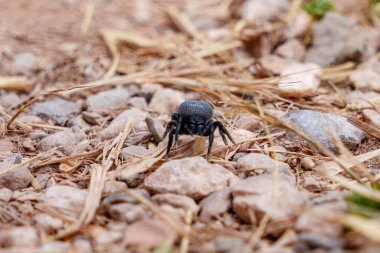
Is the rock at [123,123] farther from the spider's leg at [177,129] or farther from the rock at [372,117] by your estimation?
the rock at [372,117]

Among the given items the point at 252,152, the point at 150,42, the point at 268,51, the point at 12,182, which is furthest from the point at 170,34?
the point at 12,182

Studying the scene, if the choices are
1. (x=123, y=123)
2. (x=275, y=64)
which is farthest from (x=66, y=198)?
(x=275, y=64)

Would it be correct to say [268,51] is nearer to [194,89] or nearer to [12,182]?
[194,89]

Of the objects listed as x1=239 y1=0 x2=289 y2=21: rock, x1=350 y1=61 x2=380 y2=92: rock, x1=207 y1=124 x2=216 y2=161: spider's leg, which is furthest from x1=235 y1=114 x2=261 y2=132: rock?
x1=239 y1=0 x2=289 y2=21: rock

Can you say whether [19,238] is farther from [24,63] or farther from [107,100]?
[24,63]

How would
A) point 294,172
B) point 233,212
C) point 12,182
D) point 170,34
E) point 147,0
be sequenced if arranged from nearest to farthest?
point 233,212
point 12,182
point 294,172
point 170,34
point 147,0

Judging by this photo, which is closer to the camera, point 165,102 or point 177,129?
point 177,129

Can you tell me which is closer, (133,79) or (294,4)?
(133,79)

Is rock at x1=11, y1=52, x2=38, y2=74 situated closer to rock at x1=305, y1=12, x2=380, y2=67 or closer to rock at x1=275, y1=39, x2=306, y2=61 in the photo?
rock at x1=275, y1=39, x2=306, y2=61
